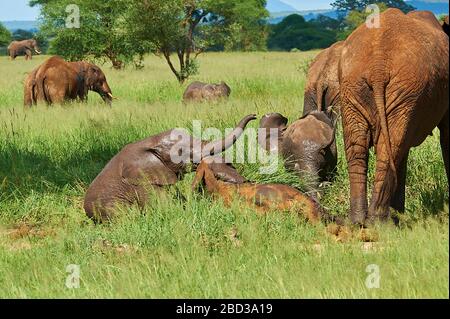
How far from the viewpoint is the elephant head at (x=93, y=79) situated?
18.0 meters

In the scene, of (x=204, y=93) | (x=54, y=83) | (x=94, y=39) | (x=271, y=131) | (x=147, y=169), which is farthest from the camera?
(x=94, y=39)

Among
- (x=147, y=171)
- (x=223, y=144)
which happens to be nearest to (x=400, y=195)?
(x=223, y=144)

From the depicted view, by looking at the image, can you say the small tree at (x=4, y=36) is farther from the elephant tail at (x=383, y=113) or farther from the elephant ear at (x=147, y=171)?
the elephant tail at (x=383, y=113)

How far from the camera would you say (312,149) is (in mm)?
7551

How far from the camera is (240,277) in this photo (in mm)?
4613

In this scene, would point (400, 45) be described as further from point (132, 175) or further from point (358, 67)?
point (132, 175)

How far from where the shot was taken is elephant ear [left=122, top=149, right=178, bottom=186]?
23.2ft

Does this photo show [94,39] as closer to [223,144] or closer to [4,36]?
[223,144]

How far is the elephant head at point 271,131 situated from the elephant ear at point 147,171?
1.44 metres

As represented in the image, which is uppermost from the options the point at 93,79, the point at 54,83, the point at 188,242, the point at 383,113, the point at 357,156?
the point at 383,113

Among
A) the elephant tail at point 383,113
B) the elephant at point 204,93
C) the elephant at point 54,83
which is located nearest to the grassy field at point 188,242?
the elephant tail at point 383,113

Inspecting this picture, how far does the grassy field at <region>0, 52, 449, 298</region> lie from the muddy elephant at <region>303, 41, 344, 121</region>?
0.92 metres

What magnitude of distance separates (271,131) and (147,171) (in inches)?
71.7

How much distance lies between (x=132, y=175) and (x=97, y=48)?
25.4 meters
